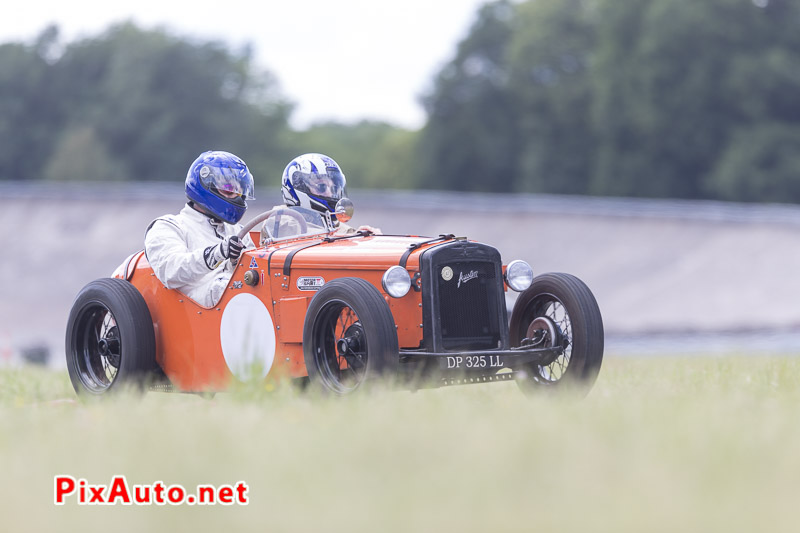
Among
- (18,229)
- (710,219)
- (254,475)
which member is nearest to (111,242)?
(18,229)

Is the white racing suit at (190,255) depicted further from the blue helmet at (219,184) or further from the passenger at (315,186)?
the passenger at (315,186)

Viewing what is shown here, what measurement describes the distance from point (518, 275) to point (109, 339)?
3158 mm

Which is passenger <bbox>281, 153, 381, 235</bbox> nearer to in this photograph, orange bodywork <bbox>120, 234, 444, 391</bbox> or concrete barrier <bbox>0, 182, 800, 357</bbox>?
orange bodywork <bbox>120, 234, 444, 391</bbox>

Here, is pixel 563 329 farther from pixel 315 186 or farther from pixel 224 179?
pixel 224 179

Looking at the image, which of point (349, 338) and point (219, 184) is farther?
point (219, 184)

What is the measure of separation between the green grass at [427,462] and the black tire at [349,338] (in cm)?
33

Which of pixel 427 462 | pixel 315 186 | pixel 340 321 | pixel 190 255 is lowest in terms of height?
pixel 427 462

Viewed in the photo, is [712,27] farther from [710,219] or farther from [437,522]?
[437,522]

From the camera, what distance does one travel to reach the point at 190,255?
25.9ft

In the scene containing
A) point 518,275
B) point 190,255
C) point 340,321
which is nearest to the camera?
point 340,321

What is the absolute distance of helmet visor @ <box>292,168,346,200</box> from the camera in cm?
835

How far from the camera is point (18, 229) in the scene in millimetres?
42969

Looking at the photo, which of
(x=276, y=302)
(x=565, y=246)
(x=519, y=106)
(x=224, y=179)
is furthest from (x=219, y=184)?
(x=519, y=106)

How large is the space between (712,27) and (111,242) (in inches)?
1318
